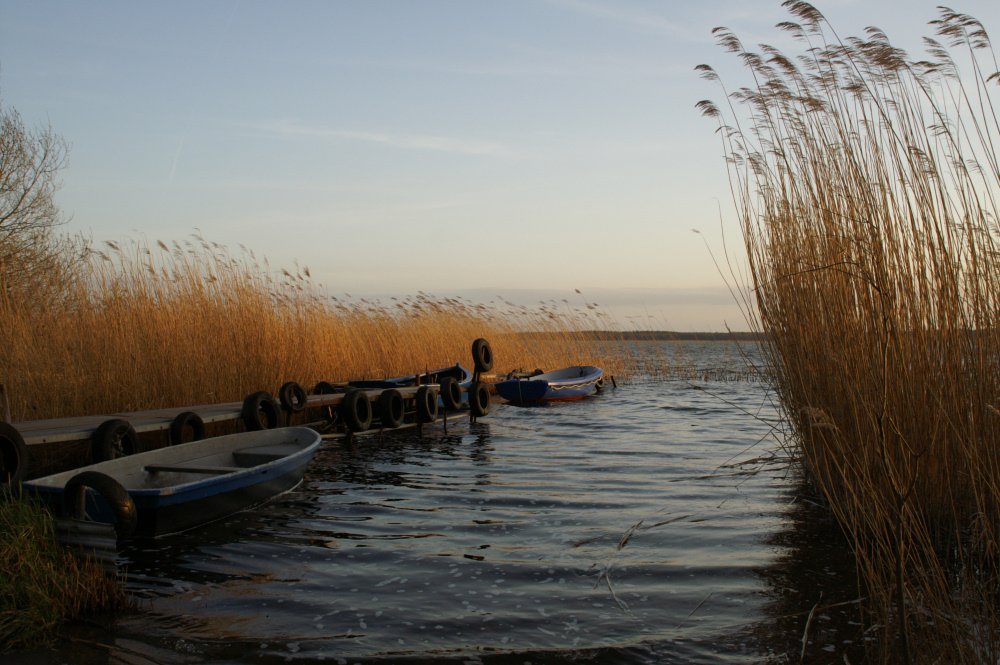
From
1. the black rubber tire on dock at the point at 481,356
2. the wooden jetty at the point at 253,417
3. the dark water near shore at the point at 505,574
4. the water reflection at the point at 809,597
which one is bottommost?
the water reflection at the point at 809,597

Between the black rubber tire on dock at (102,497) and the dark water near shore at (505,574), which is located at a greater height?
the black rubber tire on dock at (102,497)

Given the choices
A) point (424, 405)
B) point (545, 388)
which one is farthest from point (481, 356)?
point (424, 405)

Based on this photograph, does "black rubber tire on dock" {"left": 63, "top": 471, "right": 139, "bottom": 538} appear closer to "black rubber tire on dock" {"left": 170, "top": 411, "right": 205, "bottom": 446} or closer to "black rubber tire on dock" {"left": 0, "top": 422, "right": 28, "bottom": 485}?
"black rubber tire on dock" {"left": 0, "top": 422, "right": 28, "bottom": 485}

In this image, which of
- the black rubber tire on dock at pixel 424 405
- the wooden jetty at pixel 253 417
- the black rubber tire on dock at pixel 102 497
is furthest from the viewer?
the black rubber tire on dock at pixel 424 405

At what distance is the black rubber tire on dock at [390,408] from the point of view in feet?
35.3

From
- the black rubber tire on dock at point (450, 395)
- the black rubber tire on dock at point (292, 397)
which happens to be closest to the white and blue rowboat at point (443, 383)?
the black rubber tire on dock at point (450, 395)

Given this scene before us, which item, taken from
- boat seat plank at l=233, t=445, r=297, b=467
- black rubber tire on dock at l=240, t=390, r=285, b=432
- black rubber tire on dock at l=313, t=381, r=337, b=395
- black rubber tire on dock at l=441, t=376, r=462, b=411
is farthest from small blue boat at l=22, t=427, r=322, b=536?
black rubber tire on dock at l=441, t=376, r=462, b=411

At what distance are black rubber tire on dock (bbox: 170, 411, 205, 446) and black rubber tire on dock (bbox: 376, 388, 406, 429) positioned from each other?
3350 mm

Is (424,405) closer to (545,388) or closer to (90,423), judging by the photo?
(545,388)

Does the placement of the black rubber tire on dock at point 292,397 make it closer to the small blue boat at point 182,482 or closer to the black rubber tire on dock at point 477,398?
the small blue boat at point 182,482

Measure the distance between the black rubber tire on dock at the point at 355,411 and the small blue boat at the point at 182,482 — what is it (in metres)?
1.79

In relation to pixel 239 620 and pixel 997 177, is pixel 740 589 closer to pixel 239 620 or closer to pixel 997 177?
pixel 997 177

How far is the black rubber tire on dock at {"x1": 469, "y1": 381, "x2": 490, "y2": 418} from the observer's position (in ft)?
41.6

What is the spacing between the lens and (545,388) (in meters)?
16.3
